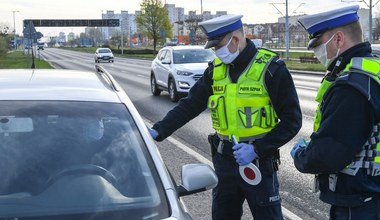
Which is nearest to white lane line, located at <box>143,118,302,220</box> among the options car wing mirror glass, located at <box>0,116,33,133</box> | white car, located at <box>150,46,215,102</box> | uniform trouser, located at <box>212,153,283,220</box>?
uniform trouser, located at <box>212,153,283,220</box>

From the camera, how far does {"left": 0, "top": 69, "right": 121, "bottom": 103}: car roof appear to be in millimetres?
3125

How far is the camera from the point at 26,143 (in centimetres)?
287

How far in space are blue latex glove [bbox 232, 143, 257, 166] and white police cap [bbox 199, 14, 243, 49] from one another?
724 mm

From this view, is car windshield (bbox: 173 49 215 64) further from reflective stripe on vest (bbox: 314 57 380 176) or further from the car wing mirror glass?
reflective stripe on vest (bbox: 314 57 380 176)

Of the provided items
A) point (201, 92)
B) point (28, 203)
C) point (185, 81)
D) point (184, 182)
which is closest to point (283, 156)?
point (201, 92)

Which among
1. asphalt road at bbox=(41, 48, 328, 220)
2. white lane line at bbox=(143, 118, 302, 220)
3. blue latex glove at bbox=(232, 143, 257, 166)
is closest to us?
blue latex glove at bbox=(232, 143, 257, 166)

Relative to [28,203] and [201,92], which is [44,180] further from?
[201,92]

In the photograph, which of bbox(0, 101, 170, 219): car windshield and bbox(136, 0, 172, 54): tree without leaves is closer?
bbox(0, 101, 170, 219): car windshield

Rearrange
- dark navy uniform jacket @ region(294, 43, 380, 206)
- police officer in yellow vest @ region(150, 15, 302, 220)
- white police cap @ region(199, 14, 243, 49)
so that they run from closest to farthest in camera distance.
Answer: dark navy uniform jacket @ region(294, 43, 380, 206) < police officer in yellow vest @ region(150, 15, 302, 220) < white police cap @ region(199, 14, 243, 49)

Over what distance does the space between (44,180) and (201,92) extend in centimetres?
140

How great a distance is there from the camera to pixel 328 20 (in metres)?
2.63

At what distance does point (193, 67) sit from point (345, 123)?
12792mm

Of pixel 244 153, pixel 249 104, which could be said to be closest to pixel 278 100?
pixel 249 104

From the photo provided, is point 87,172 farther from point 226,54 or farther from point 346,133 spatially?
point 346,133
